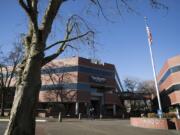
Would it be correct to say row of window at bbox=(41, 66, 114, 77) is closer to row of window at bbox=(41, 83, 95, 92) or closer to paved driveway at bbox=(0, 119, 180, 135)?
row of window at bbox=(41, 83, 95, 92)

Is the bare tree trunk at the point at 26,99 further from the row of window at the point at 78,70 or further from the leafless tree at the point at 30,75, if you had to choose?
the row of window at the point at 78,70

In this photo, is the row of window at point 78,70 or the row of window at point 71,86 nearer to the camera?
the row of window at point 71,86

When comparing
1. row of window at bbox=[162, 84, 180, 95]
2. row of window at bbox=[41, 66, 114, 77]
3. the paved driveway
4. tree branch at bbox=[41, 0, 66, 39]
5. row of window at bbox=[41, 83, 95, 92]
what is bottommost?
the paved driveway

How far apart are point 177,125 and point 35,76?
17.6 m

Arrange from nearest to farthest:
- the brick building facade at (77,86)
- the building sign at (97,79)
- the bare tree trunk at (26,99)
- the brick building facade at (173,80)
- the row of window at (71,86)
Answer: the bare tree trunk at (26,99) < the brick building facade at (173,80) < the row of window at (71,86) < the brick building facade at (77,86) < the building sign at (97,79)

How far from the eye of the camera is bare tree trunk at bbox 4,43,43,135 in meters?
6.08

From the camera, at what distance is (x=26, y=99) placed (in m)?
6.35

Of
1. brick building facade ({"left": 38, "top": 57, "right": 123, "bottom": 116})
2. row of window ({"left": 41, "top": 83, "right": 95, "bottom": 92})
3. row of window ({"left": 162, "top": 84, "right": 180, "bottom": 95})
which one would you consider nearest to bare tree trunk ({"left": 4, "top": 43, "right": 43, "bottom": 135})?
brick building facade ({"left": 38, "top": 57, "right": 123, "bottom": 116})

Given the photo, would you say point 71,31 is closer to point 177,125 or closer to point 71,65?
point 177,125

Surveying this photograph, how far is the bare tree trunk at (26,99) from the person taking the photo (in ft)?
20.0

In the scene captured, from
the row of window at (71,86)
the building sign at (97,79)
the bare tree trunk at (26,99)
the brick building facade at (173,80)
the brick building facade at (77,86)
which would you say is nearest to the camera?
the bare tree trunk at (26,99)

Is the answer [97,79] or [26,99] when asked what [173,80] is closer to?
[97,79]

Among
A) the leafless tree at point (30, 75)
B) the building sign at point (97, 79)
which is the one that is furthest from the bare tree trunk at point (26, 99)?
the building sign at point (97, 79)

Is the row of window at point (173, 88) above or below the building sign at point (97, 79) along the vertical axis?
below
